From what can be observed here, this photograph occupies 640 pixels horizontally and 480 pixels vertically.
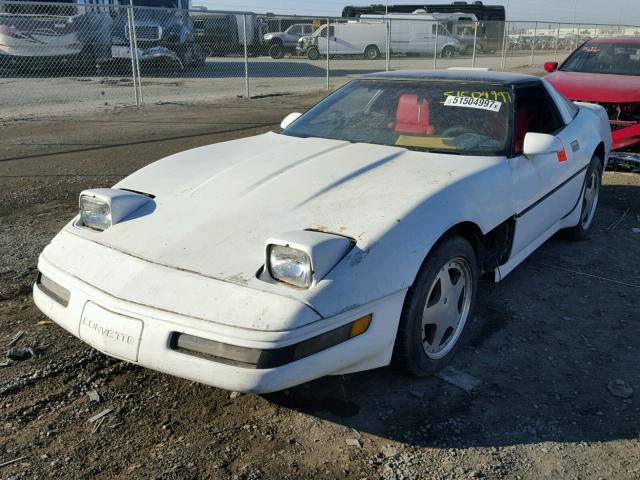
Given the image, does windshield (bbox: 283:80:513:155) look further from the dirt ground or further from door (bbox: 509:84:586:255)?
the dirt ground

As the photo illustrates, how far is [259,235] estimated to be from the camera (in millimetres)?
2732

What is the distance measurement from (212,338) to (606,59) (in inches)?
327

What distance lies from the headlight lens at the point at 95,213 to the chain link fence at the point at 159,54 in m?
8.62

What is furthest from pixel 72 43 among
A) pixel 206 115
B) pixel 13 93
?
pixel 206 115

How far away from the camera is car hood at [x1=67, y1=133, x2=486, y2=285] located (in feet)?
8.79

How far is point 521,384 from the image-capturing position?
305cm

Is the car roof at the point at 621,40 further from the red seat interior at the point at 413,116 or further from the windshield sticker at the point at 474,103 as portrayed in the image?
the red seat interior at the point at 413,116

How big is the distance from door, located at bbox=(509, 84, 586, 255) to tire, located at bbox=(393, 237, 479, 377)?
621mm

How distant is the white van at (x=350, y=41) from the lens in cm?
2727

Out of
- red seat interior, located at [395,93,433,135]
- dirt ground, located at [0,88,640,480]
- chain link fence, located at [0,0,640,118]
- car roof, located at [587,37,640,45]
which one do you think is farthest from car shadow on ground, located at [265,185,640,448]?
chain link fence, located at [0,0,640,118]

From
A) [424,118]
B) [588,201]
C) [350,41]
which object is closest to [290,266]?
[424,118]

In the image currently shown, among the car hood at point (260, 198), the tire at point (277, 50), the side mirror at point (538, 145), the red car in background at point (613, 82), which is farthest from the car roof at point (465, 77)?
the tire at point (277, 50)

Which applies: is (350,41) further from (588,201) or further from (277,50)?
(588,201)

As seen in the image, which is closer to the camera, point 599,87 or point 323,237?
point 323,237
